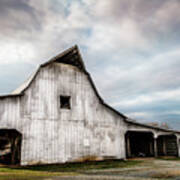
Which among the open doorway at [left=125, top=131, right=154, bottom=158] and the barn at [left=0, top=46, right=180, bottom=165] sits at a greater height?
the barn at [left=0, top=46, right=180, bottom=165]

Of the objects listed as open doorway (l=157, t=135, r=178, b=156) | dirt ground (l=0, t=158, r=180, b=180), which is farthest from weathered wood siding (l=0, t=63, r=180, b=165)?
open doorway (l=157, t=135, r=178, b=156)

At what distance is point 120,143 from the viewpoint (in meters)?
17.1

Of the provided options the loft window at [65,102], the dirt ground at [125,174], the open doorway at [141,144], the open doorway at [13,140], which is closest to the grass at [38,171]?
the dirt ground at [125,174]

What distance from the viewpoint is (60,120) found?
14.6m

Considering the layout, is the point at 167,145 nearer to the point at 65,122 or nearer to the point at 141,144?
the point at 141,144

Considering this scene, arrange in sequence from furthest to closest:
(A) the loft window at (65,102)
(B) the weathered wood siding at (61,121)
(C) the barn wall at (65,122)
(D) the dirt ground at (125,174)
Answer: (A) the loft window at (65,102)
(C) the barn wall at (65,122)
(B) the weathered wood siding at (61,121)
(D) the dirt ground at (125,174)

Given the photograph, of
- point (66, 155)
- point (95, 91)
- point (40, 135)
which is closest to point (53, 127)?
point (40, 135)

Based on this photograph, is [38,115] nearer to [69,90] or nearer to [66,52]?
[69,90]

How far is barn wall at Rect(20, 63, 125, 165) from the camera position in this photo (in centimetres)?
1349

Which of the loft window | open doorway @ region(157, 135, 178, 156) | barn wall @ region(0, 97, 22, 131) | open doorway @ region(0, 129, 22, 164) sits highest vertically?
the loft window

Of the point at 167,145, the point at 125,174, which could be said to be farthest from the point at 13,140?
the point at 167,145

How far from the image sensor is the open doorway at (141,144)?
2348cm

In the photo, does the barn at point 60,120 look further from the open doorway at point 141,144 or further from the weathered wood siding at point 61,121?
the open doorway at point 141,144

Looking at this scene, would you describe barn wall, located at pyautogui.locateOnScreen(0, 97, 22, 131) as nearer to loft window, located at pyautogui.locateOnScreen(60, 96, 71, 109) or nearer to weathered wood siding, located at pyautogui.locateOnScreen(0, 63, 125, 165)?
weathered wood siding, located at pyautogui.locateOnScreen(0, 63, 125, 165)
